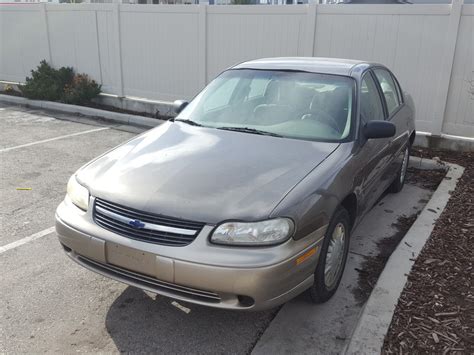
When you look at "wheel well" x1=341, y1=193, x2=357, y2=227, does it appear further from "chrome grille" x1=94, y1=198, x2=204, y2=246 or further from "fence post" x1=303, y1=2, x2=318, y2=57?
"fence post" x1=303, y1=2, x2=318, y2=57

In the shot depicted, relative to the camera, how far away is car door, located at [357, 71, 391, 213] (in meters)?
3.68

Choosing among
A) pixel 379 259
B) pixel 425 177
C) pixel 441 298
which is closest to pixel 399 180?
pixel 425 177

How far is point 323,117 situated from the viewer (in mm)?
3748

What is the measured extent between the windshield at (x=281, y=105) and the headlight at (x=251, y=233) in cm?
120

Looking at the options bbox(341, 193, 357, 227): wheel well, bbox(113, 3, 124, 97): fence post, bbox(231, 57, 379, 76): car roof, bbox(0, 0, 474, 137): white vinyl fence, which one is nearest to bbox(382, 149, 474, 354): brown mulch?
bbox(341, 193, 357, 227): wheel well

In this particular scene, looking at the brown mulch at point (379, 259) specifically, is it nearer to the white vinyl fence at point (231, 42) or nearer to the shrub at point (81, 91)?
the white vinyl fence at point (231, 42)

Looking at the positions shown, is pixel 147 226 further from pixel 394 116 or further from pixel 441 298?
pixel 394 116

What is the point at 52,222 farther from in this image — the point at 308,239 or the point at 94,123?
the point at 94,123

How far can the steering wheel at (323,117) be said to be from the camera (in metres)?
3.68

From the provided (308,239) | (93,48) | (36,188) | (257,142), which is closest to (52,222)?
(36,188)

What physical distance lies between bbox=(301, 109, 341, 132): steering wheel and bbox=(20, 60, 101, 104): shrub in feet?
26.9

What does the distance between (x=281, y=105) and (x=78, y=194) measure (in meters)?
1.86

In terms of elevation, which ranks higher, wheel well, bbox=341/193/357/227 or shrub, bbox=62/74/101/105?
wheel well, bbox=341/193/357/227

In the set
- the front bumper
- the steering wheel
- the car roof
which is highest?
the car roof
